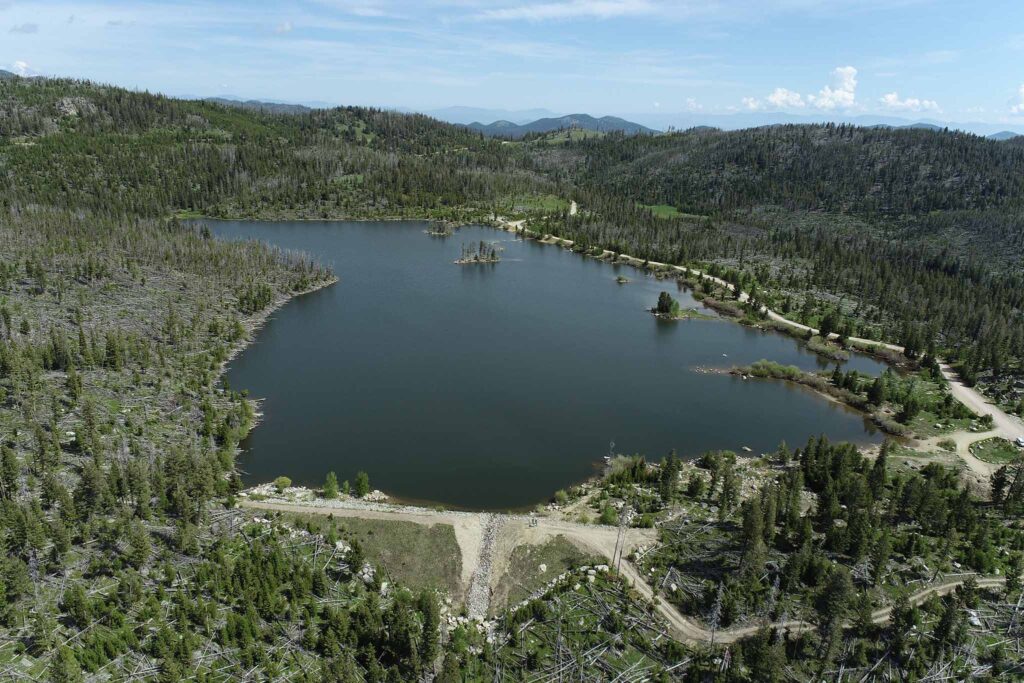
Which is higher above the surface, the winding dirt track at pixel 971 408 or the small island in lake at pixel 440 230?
the small island in lake at pixel 440 230

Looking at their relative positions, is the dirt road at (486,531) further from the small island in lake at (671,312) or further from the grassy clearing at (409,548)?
the small island in lake at (671,312)

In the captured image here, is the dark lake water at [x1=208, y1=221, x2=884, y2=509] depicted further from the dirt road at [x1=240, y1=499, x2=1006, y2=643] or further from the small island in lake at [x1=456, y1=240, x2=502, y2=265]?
the small island in lake at [x1=456, y1=240, x2=502, y2=265]

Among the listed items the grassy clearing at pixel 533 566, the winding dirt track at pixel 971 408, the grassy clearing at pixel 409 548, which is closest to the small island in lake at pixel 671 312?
the winding dirt track at pixel 971 408

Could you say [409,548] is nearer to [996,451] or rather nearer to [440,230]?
[996,451]

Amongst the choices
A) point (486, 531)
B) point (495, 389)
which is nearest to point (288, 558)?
point (486, 531)

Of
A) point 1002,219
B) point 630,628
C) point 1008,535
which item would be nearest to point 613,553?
point 630,628

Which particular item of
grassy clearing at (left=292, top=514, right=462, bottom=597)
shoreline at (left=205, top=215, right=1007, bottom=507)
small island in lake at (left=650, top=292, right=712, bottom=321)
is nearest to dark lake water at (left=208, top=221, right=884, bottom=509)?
shoreline at (left=205, top=215, right=1007, bottom=507)
